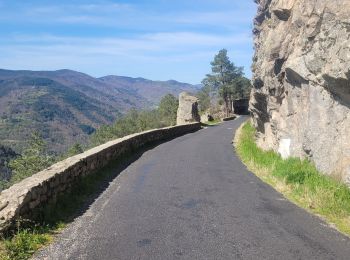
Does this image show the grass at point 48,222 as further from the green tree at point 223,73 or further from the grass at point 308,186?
the green tree at point 223,73

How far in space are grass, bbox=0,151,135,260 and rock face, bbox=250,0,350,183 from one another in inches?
252

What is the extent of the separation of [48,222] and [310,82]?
358 inches

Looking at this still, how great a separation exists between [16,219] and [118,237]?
1732 mm

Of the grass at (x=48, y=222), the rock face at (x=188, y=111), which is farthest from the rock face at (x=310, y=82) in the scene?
the rock face at (x=188, y=111)

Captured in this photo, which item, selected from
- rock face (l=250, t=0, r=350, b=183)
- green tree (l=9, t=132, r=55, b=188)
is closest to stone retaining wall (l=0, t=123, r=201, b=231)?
rock face (l=250, t=0, r=350, b=183)

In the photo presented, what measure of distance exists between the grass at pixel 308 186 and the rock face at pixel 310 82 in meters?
0.41

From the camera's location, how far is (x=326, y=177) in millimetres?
12156

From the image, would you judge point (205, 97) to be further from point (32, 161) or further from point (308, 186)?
point (308, 186)

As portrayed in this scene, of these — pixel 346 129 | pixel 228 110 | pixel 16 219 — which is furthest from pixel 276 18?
pixel 228 110

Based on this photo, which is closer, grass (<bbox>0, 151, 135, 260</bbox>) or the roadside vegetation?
grass (<bbox>0, 151, 135, 260</bbox>)

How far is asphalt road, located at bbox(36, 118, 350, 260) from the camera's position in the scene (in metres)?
7.08

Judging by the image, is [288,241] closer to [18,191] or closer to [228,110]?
[18,191]

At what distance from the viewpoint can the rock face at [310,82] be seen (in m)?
11.7

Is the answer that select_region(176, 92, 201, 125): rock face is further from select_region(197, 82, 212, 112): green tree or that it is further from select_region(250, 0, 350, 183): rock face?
select_region(197, 82, 212, 112): green tree
